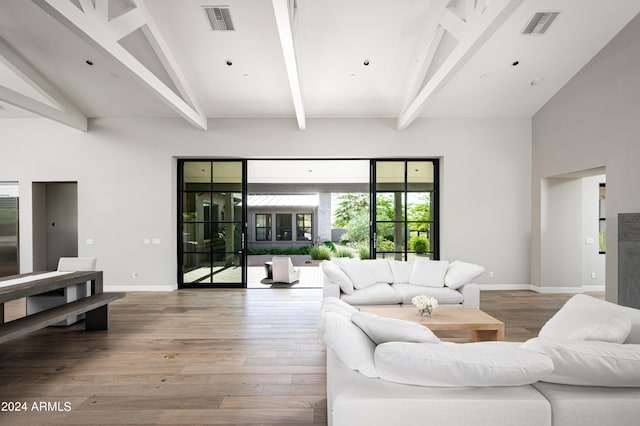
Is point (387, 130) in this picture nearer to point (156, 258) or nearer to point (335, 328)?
point (156, 258)

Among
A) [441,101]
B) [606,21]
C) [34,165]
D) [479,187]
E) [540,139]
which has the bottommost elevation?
[479,187]

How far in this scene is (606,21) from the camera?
4719 mm

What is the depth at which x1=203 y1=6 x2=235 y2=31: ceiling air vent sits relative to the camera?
456cm

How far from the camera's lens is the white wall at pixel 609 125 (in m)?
4.68

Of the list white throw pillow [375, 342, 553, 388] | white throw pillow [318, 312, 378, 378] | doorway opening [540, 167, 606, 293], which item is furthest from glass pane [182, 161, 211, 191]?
doorway opening [540, 167, 606, 293]

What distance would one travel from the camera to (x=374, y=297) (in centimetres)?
468

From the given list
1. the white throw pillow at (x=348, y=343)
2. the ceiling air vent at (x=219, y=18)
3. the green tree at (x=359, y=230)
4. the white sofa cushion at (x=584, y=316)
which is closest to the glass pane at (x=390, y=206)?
the ceiling air vent at (x=219, y=18)

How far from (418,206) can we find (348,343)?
18.4ft

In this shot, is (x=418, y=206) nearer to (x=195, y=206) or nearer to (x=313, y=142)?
(x=313, y=142)

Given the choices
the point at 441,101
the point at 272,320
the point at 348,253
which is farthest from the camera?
the point at 348,253

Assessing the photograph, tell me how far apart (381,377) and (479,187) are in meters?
6.01

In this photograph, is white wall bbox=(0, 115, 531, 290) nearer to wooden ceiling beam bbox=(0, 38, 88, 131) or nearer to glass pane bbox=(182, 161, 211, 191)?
glass pane bbox=(182, 161, 211, 191)

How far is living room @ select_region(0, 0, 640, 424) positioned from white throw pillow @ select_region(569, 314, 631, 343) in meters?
3.89

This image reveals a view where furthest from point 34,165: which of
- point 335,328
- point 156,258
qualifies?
point 335,328
